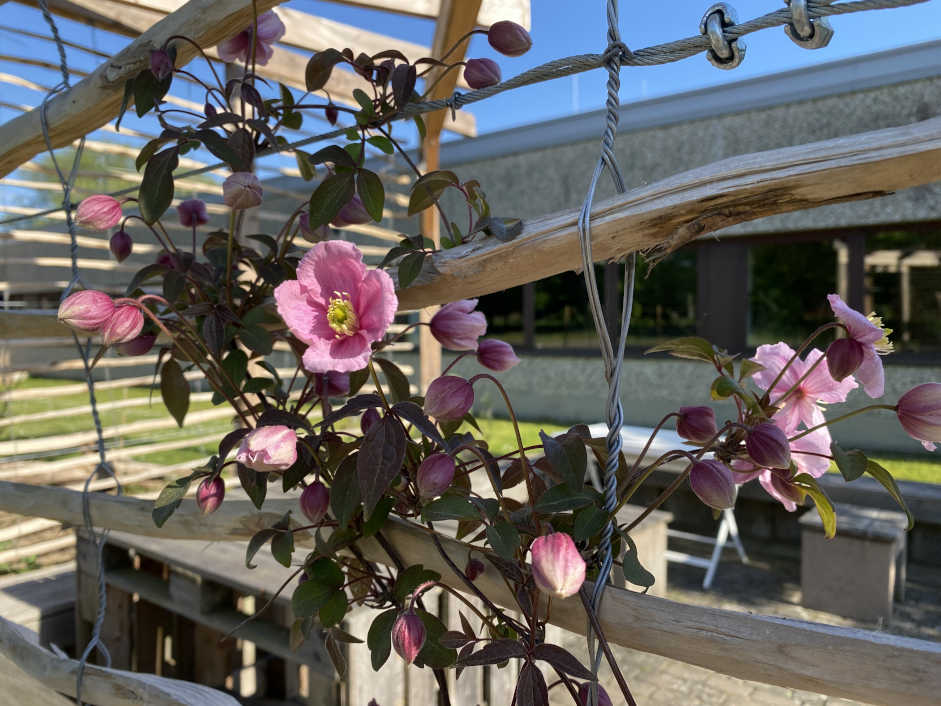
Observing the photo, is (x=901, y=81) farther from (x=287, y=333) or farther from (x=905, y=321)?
(x=287, y=333)

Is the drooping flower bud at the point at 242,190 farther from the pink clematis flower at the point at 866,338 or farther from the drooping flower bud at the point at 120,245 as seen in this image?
the pink clematis flower at the point at 866,338

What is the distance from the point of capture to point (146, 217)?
0.67 meters

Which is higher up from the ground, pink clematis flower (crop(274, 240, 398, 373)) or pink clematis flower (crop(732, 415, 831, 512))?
pink clematis flower (crop(274, 240, 398, 373))

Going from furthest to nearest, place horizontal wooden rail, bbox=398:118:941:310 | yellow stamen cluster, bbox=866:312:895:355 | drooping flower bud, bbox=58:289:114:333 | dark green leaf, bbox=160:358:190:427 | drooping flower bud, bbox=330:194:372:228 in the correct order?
dark green leaf, bbox=160:358:190:427 < drooping flower bud, bbox=330:194:372:228 < drooping flower bud, bbox=58:289:114:333 < yellow stamen cluster, bbox=866:312:895:355 < horizontal wooden rail, bbox=398:118:941:310

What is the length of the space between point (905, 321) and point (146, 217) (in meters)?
5.65

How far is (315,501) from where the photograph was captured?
0.57m

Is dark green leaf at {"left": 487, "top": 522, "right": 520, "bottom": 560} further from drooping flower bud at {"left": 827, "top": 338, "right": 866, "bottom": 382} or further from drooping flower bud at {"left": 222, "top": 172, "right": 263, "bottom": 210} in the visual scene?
drooping flower bud at {"left": 222, "top": 172, "right": 263, "bottom": 210}

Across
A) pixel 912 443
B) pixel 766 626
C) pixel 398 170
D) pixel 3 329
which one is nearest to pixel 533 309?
pixel 398 170

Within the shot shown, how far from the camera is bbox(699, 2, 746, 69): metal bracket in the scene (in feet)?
1.29

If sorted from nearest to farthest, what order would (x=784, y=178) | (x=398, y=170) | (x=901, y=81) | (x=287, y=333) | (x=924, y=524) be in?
(x=784, y=178), (x=287, y=333), (x=924, y=524), (x=398, y=170), (x=901, y=81)

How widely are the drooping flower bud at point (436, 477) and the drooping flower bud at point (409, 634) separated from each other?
0.29ft

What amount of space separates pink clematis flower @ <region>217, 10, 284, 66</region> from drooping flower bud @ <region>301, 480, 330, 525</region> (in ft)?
1.62

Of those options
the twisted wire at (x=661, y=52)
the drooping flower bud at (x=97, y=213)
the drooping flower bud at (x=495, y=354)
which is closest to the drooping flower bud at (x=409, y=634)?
the drooping flower bud at (x=495, y=354)

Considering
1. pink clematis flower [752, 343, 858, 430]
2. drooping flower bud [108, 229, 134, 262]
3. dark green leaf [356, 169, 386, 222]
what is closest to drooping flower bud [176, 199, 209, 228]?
drooping flower bud [108, 229, 134, 262]
